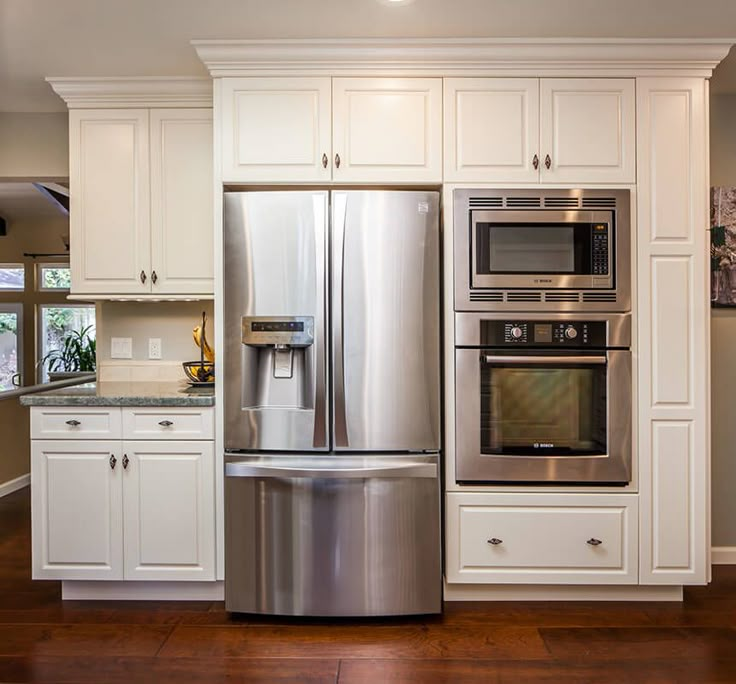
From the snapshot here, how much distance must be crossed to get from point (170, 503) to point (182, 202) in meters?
1.43

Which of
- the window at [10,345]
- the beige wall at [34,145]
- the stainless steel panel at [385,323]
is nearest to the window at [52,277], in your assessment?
the window at [10,345]

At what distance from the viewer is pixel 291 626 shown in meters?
2.52

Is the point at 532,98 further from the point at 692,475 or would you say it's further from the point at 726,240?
the point at 692,475

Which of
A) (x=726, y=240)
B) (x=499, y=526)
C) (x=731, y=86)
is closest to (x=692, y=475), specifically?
(x=499, y=526)

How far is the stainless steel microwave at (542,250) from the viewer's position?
2.57 metres

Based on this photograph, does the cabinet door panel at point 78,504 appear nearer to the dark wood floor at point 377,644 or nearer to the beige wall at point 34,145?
the dark wood floor at point 377,644

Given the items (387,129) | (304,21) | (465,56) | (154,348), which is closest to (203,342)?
(154,348)

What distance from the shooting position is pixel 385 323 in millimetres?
2518

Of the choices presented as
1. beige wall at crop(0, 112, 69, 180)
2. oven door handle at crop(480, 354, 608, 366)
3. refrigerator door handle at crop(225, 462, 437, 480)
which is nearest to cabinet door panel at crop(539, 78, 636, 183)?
oven door handle at crop(480, 354, 608, 366)

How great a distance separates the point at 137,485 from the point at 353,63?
2045 mm

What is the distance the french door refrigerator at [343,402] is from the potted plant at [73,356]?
4571 millimetres

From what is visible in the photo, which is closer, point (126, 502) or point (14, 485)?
point (126, 502)

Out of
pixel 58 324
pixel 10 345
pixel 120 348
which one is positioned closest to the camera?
pixel 120 348

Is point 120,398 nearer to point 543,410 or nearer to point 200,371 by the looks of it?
point 200,371
